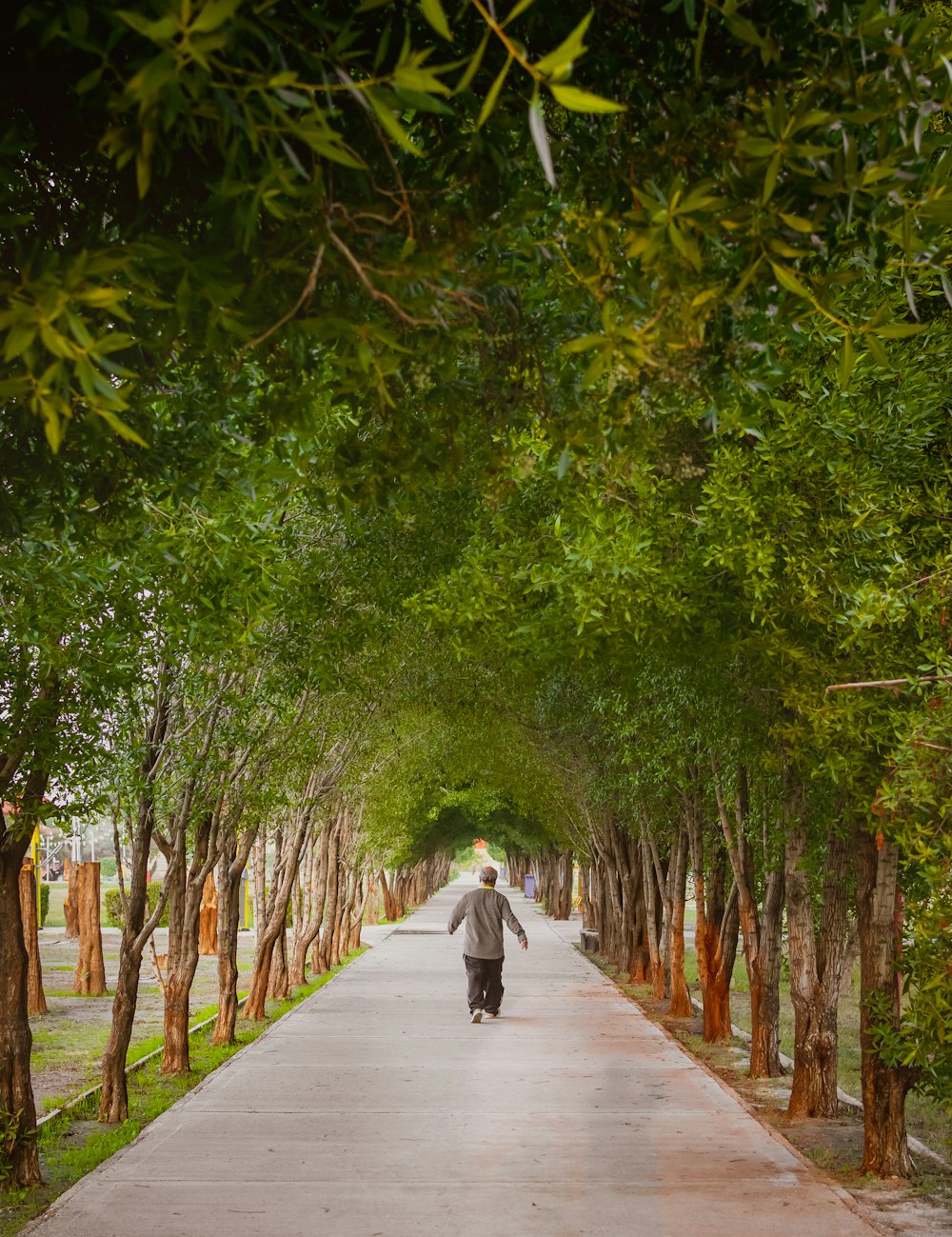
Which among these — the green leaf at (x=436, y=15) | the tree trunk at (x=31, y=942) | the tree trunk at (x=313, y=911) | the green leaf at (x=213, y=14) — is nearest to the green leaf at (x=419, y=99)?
the green leaf at (x=436, y=15)

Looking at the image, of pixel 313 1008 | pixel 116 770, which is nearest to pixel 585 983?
pixel 313 1008

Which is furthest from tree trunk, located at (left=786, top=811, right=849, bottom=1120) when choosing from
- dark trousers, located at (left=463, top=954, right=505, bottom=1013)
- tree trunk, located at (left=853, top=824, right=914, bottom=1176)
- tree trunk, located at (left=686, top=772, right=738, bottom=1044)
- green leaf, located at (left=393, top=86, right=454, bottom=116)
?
green leaf, located at (left=393, top=86, right=454, bottom=116)

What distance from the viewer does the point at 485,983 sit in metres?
20.5

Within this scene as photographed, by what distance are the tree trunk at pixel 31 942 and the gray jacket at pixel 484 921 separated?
7.31 metres

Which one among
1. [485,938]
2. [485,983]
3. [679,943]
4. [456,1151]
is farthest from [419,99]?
[679,943]

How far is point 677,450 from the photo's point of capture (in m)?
9.83

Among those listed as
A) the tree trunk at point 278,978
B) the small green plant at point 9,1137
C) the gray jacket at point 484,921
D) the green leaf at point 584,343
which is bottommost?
the tree trunk at point 278,978

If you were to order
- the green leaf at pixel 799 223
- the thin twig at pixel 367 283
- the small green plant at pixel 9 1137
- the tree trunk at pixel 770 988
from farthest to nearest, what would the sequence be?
the tree trunk at pixel 770 988
the small green plant at pixel 9 1137
the thin twig at pixel 367 283
the green leaf at pixel 799 223

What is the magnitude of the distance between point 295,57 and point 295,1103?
11600 millimetres

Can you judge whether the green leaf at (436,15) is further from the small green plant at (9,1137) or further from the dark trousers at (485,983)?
the dark trousers at (485,983)

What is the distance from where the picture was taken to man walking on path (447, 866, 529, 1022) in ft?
64.2

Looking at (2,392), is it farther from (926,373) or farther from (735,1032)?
(735,1032)

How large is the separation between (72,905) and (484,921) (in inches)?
887

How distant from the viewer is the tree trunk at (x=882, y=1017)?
32.4 ft
